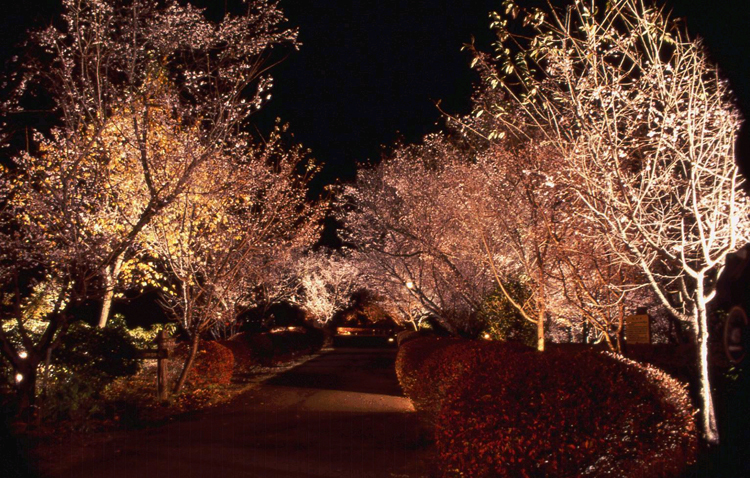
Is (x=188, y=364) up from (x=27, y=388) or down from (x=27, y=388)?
up

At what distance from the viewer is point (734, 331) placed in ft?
21.3

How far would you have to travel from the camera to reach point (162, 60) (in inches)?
452

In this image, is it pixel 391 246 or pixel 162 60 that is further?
pixel 391 246

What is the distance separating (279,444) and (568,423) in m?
4.93

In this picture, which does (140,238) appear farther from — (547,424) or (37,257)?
(547,424)

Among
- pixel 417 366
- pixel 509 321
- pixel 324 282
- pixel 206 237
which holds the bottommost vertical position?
pixel 417 366

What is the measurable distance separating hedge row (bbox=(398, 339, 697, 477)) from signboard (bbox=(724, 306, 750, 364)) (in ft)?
3.48

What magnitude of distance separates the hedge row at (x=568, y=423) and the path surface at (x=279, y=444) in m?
2.02

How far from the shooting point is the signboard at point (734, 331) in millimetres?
6438

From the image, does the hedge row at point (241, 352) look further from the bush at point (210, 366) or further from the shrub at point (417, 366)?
the shrub at point (417, 366)

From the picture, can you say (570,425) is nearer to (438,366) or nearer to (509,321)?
(438,366)

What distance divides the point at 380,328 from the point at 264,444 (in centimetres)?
5155

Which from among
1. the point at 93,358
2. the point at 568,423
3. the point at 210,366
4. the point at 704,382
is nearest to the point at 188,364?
the point at 210,366

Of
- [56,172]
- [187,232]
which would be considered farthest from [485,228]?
[56,172]
